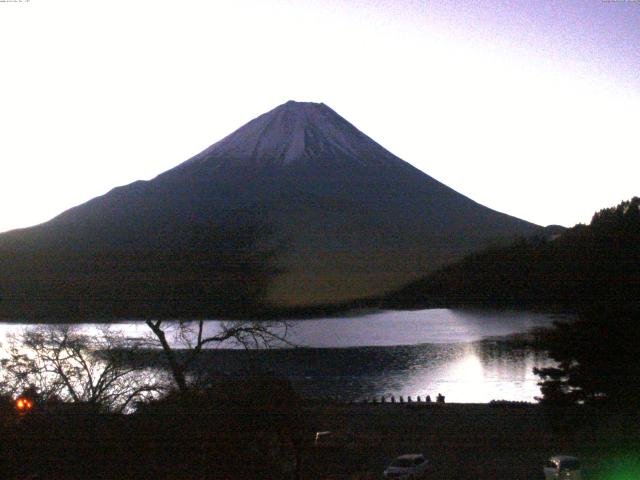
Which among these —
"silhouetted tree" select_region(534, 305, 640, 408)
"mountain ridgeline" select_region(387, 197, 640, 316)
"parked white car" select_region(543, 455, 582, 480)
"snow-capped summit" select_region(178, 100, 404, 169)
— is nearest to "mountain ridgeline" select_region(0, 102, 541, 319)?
"mountain ridgeline" select_region(387, 197, 640, 316)

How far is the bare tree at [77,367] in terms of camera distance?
2.83 metres

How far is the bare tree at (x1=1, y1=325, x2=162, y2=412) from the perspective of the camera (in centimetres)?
283

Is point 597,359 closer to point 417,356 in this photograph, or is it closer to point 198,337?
point 417,356

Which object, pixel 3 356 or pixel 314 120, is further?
pixel 314 120

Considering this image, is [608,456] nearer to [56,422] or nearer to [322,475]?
[322,475]

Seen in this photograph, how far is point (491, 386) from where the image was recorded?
4.64 m

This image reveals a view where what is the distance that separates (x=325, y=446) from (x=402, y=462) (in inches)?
22.0

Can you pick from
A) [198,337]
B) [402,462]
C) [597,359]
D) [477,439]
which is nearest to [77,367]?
[198,337]

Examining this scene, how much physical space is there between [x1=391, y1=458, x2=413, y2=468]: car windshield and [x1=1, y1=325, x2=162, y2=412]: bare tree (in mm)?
1416

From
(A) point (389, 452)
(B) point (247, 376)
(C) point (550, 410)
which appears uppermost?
(B) point (247, 376)

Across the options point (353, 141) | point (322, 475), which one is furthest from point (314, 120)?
point (322, 475)

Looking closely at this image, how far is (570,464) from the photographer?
10.8 ft

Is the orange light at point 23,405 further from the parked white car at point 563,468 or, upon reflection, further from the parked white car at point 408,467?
the parked white car at point 563,468

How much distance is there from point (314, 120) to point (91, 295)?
22489 millimetres
